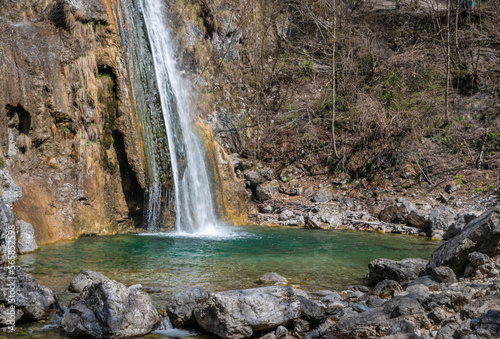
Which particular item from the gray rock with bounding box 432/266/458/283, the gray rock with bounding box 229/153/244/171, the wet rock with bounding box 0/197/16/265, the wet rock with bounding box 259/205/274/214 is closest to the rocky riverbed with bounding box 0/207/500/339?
the gray rock with bounding box 432/266/458/283

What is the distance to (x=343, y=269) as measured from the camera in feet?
23.2

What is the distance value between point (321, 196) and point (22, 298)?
36.7 feet

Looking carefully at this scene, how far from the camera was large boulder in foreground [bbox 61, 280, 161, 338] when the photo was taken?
400 cm

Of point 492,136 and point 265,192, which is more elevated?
Answer: point 492,136

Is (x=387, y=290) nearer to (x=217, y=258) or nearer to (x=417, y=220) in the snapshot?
(x=217, y=258)

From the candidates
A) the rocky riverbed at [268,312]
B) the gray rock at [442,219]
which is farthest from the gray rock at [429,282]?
the gray rock at [442,219]

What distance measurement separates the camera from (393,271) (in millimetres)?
6074

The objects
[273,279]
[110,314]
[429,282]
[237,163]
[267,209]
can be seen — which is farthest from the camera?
[237,163]

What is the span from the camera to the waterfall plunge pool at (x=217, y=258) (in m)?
5.97

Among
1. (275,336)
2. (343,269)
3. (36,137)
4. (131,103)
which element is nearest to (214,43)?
(131,103)

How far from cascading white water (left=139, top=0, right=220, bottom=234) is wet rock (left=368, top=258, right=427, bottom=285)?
246 inches

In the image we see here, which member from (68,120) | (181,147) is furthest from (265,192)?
(68,120)

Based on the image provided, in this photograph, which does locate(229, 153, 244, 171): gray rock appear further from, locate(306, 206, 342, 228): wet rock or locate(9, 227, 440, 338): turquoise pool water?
locate(9, 227, 440, 338): turquoise pool water

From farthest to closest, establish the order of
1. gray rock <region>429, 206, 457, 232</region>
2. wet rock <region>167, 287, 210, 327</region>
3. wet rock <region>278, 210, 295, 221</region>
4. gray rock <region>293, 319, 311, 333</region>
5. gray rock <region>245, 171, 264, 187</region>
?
gray rock <region>245, 171, 264, 187</region>, wet rock <region>278, 210, 295, 221</region>, gray rock <region>429, 206, 457, 232</region>, wet rock <region>167, 287, 210, 327</region>, gray rock <region>293, 319, 311, 333</region>
